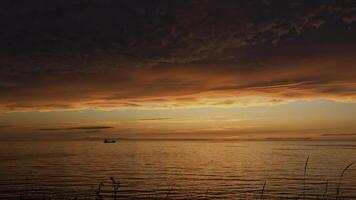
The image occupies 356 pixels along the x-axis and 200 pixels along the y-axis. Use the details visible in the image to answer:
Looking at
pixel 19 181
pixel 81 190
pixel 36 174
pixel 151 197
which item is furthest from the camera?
pixel 36 174

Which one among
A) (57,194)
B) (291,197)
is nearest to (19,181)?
(57,194)

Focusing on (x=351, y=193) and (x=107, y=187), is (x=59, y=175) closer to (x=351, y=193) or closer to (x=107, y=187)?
(x=107, y=187)

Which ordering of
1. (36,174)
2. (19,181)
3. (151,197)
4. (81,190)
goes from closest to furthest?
(151,197) → (81,190) → (19,181) → (36,174)

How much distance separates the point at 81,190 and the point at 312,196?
2646 centimetres

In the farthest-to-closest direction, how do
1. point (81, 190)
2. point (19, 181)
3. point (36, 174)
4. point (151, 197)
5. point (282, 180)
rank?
point (36, 174) → point (282, 180) → point (19, 181) → point (81, 190) → point (151, 197)

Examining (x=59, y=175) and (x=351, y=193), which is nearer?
(x=351, y=193)

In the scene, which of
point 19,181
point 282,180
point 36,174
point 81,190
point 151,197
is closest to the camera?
point 151,197

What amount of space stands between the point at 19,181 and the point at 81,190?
12.7 metres

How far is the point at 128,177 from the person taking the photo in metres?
60.2

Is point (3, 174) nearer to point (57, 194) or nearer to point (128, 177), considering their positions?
point (128, 177)

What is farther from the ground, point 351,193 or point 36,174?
point 36,174

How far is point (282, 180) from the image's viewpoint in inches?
2248

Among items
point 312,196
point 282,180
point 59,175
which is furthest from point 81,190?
point 282,180

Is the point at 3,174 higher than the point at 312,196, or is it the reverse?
the point at 3,174
